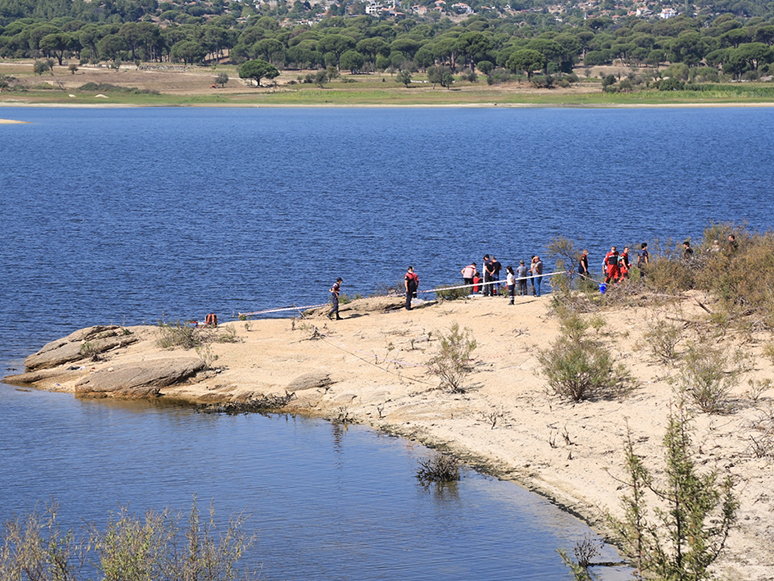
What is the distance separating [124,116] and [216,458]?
510 ft

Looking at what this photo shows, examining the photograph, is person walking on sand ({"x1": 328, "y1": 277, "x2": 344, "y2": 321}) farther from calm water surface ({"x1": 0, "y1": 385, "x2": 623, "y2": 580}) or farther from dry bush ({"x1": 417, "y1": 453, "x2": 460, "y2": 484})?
dry bush ({"x1": 417, "y1": 453, "x2": 460, "y2": 484})

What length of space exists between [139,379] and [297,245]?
2419 centimetres

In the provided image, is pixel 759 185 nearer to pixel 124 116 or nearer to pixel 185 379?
pixel 185 379

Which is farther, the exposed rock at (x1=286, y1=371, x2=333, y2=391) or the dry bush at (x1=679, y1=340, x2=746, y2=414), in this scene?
the exposed rock at (x1=286, y1=371, x2=333, y2=391)

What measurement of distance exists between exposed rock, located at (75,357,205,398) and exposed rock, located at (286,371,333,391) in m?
3.06

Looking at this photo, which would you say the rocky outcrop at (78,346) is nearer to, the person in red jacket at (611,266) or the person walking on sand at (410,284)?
the person walking on sand at (410,284)

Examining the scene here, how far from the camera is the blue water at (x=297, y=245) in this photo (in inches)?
730

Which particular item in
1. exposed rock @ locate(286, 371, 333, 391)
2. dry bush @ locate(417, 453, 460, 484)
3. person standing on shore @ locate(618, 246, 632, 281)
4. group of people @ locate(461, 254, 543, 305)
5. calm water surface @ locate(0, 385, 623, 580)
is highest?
person standing on shore @ locate(618, 246, 632, 281)

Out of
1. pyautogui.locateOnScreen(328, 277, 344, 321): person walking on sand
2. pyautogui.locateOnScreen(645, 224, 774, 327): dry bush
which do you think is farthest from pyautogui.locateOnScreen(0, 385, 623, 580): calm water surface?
pyautogui.locateOnScreen(645, 224, 774, 327): dry bush

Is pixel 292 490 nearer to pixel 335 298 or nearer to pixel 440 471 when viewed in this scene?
pixel 440 471

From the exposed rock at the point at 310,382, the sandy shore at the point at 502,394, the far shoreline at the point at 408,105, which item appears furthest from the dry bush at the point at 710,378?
the far shoreline at the point at 408,105

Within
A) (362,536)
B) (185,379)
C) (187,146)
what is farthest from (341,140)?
(362,536)

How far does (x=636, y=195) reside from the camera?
68.6 m

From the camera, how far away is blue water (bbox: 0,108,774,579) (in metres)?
18.5
